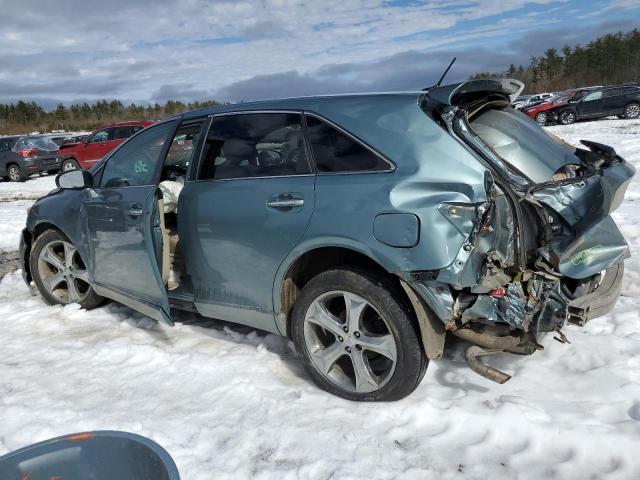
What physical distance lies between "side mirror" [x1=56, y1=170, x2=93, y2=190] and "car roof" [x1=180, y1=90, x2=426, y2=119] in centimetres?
126

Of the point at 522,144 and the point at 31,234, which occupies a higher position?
the point at 522,144

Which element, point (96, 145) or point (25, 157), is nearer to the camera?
point (25, 157)

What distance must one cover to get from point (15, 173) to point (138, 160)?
16651 millimetres

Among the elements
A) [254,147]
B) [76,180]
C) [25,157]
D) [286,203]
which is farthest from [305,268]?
[25,157]

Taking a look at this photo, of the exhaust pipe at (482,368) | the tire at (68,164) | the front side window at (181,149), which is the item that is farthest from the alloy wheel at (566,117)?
the exhaust pipe at (482,368)

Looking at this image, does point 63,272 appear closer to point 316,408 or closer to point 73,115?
point 316,408

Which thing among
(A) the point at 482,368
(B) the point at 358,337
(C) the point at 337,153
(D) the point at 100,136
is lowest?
(A) the point at 482,368

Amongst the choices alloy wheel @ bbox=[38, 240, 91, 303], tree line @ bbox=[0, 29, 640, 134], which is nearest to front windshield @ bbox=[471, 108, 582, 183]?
alloy wheel @ bbox=[38, 240, 91, 303]

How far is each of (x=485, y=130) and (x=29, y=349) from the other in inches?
A: 148

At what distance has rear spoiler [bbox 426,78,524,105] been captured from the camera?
3135 millimetres

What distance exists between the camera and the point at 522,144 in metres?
3.39

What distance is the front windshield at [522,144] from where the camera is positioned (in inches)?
128

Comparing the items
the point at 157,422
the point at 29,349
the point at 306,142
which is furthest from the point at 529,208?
the point at 29,349

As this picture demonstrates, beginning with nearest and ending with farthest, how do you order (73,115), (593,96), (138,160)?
1. (138,160)
2. (593,96)
3. (73,115)
